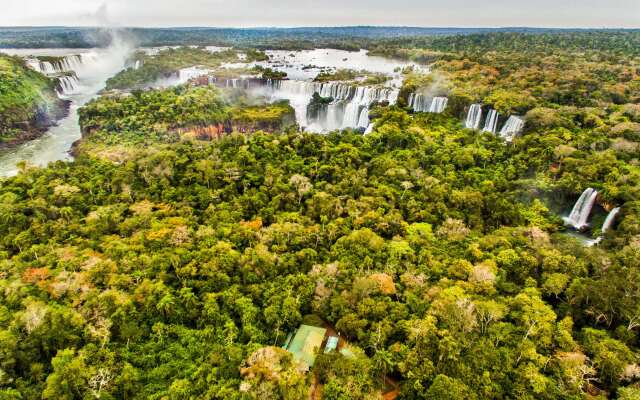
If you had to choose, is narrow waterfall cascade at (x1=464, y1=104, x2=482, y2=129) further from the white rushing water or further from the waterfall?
the white rushing water

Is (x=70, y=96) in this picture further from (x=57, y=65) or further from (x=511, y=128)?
(x=511, y=128)

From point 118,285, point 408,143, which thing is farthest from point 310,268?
point 408,143

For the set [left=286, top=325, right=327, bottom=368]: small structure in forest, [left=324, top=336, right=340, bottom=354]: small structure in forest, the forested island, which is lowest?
[left=324, top=336, right=340, bottom=354]: small structure in forest

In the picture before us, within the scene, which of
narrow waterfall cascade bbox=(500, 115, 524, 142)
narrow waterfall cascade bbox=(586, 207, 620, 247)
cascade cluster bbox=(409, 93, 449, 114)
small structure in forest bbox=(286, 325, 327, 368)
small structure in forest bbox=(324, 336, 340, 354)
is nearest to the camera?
small structure in forest bbox=(286, 325, 327, 368)

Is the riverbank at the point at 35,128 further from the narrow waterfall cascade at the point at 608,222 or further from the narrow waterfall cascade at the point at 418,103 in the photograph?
the narrow waterfall cascade at the point at 608,222

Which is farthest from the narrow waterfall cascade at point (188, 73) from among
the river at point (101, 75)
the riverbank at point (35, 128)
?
the riverbank at point (35, 128)

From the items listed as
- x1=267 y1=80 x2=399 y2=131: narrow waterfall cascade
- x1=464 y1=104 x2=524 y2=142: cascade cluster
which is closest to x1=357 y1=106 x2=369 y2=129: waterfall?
x1=267 y1=80 x2=399 y2=131: narrow waterfall cascade

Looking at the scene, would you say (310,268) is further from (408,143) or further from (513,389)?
(408,143)
